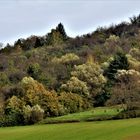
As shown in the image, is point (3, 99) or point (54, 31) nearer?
point (3, 99)

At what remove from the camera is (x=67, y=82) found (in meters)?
85.2

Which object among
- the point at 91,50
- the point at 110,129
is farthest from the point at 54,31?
the point at 110,129

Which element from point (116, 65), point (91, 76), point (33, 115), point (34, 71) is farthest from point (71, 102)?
point (34, 71)

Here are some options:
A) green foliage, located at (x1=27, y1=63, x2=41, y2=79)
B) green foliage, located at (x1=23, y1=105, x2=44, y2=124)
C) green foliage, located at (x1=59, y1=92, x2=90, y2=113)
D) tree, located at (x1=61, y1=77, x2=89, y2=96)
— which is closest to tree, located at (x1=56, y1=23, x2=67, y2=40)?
green foliage, located at (x1=27, y1=63, x2=41, y2=79)

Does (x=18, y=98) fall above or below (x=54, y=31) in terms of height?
below

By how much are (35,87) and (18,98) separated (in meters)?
3.40

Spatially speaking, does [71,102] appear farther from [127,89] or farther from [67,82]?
[127,89]

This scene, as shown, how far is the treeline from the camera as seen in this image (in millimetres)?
74812

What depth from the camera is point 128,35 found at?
132000 mm

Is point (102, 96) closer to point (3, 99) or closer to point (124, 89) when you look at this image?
point (124, 89)

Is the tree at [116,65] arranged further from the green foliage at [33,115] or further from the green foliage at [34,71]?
the green foliage at [33,115]

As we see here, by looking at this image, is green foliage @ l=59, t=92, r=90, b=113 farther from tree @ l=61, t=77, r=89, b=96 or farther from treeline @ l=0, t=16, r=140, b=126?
tree @ l=61, t=77, r=89, b=96

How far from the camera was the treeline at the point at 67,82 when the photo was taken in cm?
7481

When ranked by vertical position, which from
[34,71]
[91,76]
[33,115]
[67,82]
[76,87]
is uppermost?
[34,71]
